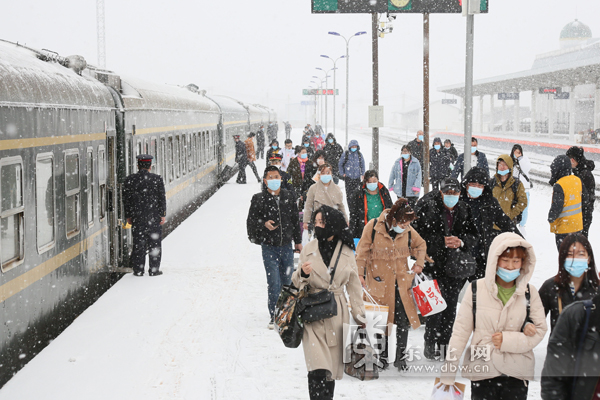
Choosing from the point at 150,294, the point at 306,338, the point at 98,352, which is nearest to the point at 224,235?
the point at 150,294

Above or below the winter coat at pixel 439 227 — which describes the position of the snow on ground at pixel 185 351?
below

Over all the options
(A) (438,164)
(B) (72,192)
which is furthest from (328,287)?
(A) (438,164)

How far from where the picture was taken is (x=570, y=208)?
31.1 feet

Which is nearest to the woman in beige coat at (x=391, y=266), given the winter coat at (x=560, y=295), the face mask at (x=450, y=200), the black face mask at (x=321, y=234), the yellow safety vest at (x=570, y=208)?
the face mask at (x=450, y=200)

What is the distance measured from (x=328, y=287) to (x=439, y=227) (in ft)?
7.11

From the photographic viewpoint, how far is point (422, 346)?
773 centimetres

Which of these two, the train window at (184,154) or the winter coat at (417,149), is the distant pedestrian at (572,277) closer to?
the train window at (184,154)

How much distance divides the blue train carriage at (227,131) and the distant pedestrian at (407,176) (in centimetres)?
1315

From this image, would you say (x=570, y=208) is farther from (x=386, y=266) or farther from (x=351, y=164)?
(x=351, y=164)

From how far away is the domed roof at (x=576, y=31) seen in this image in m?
114

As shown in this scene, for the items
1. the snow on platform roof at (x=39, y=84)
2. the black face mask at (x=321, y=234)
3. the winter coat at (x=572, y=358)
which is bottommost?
the winter coat at (x=572, y=358)

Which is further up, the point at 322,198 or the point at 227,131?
the point at 227,131

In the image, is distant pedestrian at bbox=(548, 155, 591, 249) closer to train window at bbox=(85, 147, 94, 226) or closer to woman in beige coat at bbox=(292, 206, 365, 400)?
woman in beige coat at bbox=(292, 206, 365, 400)

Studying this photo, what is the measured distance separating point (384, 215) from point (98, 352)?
10.3 feet
